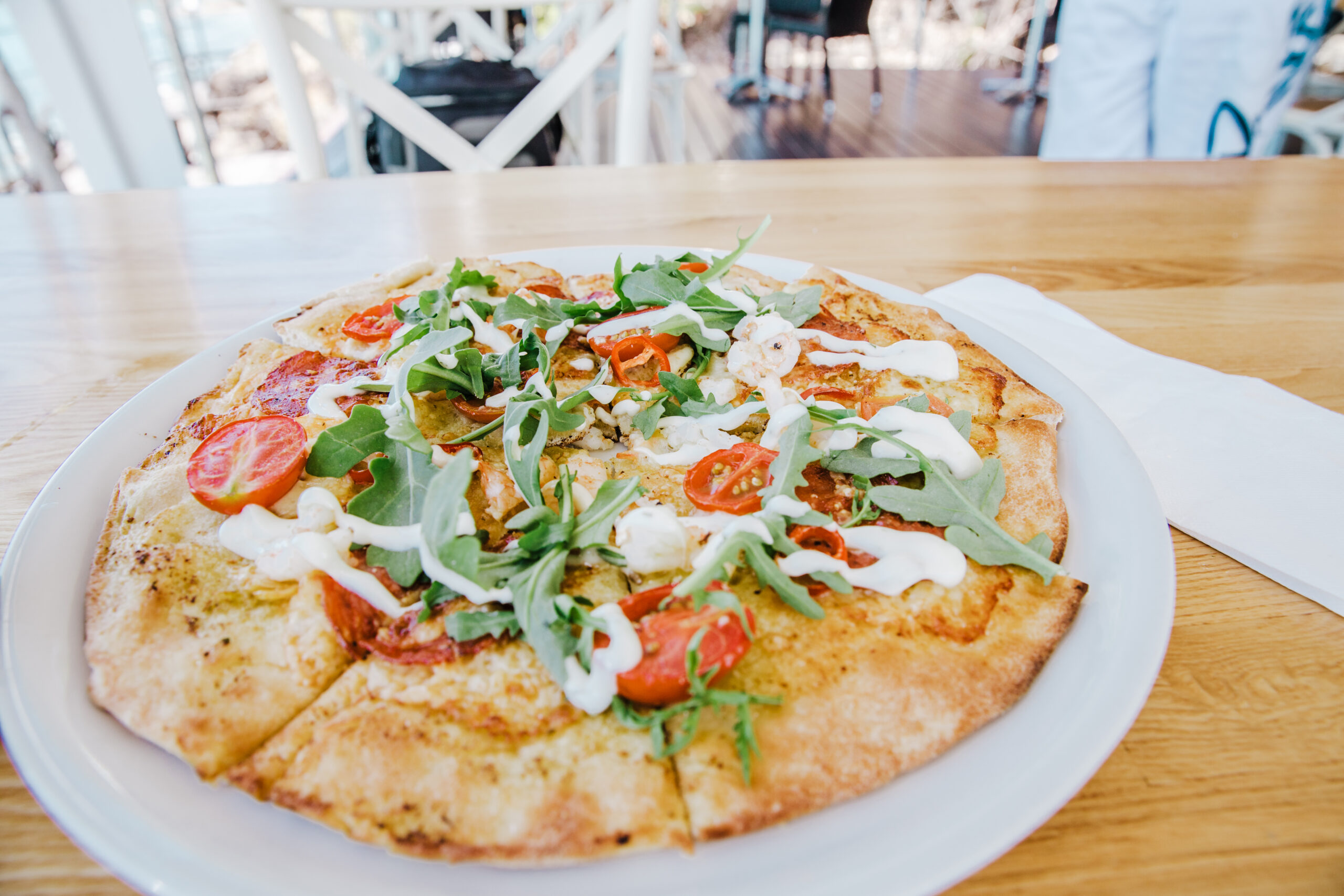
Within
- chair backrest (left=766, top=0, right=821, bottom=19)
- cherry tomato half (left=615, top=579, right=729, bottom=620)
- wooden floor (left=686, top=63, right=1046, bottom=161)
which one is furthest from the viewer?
chair backrest (left=766, top=0, right=821, bottom=19)

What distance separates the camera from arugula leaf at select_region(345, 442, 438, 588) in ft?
4.66

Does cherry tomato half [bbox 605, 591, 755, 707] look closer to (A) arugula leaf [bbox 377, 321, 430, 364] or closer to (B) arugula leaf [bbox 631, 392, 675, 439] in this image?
(B) arugula leaf [bbox 631, 392, 675, 439]

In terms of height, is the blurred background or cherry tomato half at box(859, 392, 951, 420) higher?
cherry tomato half at box(859, 392, 951, 420)

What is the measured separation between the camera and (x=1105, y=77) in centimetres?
511

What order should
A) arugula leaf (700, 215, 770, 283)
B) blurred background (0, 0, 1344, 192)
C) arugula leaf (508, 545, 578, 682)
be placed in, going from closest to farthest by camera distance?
1. arugula leaf (508, 545, 578, 682)
2. arugula leaf (700, 215, 770, 283)
3. blurred background (0, 0, 1344, 192)

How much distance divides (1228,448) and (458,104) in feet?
17.1

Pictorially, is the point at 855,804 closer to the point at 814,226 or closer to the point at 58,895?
the point at 58,895

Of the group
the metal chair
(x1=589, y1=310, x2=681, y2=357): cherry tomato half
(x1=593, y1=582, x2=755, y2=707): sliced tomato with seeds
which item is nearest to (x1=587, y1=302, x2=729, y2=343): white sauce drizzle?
(x1=589, y1=310, x2=681, y2=357): cherry tomato half

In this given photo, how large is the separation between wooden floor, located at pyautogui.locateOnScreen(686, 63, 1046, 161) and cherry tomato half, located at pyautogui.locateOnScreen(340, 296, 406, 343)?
7.74 m

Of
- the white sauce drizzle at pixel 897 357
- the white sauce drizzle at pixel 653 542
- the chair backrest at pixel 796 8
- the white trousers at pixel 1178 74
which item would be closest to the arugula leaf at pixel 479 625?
the white sauce drizzle at pixel 653 542

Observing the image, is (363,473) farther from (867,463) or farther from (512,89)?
(512,89)

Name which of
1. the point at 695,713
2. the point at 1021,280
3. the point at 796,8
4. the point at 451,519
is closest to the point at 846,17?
the point at 796,8

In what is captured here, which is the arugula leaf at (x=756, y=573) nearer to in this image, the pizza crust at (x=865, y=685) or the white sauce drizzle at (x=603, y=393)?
the pizza crust at (x=865, y=685)

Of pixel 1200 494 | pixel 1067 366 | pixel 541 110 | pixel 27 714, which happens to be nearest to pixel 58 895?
pixel 27 714
